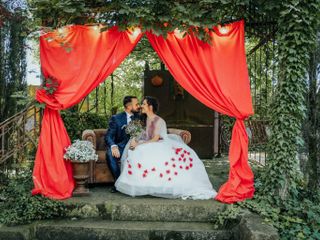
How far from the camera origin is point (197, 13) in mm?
4668

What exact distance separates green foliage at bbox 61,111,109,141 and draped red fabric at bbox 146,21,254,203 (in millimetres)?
2929

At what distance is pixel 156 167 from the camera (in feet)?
16.1

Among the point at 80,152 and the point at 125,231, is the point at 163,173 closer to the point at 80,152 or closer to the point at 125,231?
the point at 125,231

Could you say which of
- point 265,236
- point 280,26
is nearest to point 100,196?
point 265,236

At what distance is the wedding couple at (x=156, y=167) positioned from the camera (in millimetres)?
4871

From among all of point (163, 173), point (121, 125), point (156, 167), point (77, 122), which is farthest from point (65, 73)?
point (77, 122)

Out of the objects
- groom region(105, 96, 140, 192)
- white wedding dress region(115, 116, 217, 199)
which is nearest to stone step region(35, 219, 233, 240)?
white wedding dress region(115, 116, 217, 199)

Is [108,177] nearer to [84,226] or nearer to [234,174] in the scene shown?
[84,226]

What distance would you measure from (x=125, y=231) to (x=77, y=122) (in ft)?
11.9

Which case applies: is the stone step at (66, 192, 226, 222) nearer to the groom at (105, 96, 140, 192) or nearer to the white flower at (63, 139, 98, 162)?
the white flower at (63, 139, 98, 162)

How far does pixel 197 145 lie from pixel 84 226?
510cm

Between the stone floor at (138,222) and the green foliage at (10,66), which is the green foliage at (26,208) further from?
the green foliage at (10,66)

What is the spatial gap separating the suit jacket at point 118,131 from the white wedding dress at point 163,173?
0.51 metres

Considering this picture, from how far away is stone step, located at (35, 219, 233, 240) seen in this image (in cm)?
419
